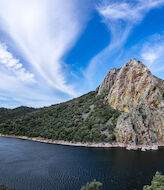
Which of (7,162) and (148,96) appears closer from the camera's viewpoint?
(7,162)

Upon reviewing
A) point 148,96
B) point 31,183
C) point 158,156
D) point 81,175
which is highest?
point 148,96

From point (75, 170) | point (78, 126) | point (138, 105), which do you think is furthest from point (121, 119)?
point (75, 170)

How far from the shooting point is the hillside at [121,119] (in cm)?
4475

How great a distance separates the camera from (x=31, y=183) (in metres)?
20.8

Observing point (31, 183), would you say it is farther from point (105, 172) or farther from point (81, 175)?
point (105, 172)

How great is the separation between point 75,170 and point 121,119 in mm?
28877

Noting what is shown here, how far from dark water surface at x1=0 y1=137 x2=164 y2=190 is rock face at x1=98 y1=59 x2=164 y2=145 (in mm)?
11264

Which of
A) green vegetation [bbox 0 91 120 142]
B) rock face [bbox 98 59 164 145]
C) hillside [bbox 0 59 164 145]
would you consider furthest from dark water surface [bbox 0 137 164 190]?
green vegetation [bbox 0 91 120 142]

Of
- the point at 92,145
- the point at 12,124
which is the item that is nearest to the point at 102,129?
the point at 92,145

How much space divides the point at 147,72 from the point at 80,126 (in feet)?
121

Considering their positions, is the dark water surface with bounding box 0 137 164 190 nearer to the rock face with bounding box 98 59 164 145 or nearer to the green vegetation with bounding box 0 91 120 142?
the rock face with bounding box 98 59 164 145

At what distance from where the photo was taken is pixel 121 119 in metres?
48.5

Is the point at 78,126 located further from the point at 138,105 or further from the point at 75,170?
the point at 75,170

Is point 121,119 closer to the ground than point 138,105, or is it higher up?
closer to the ground
